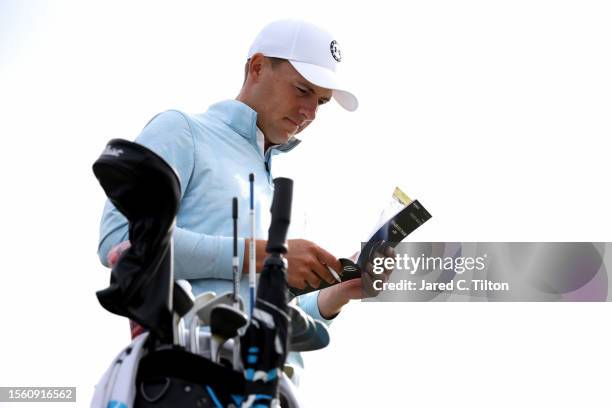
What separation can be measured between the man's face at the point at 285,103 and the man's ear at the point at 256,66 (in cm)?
9

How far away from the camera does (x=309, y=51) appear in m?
4.65

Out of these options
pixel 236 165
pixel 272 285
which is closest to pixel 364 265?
pixel 236 165

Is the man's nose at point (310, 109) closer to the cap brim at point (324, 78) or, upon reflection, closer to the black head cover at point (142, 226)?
the cap brim at point (324, 78)

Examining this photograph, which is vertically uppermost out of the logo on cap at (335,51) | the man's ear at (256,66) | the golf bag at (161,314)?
the logo on cap at (335,51)

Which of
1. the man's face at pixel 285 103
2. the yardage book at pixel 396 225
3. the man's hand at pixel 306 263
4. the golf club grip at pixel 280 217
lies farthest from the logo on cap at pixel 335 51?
the golf club grip at pixel 280 217

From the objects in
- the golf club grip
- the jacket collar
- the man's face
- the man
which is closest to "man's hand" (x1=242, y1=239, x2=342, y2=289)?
the man

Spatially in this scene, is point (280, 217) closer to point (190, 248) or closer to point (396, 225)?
point (190, 248)

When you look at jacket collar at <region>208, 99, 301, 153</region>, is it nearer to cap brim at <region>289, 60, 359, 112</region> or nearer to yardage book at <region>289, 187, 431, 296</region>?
cap brim at <region>289, 60, 359, 112</region>

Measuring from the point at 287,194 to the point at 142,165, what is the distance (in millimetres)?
455

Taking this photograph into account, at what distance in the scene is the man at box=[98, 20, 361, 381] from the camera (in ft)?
12.3

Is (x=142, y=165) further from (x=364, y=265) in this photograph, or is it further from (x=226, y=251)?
(x=364, y=265)

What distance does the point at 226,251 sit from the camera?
12.2ft

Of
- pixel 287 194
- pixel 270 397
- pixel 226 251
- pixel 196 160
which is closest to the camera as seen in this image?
pixel 270 397

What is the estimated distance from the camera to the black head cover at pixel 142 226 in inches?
116
